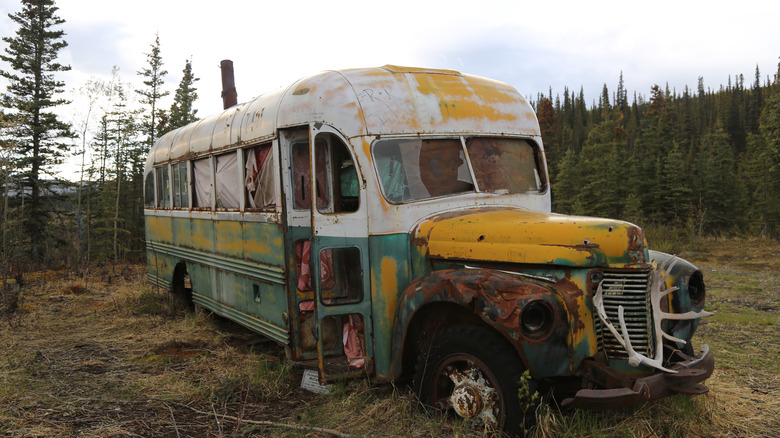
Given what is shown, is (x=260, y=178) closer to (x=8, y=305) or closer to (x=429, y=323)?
(x=429, y=323)

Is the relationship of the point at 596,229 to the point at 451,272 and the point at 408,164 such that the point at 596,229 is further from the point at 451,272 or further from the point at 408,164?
the point at 408,164

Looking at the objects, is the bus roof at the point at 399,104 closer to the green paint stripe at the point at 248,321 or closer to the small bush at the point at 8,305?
the green paint stripe at the point at 248,321

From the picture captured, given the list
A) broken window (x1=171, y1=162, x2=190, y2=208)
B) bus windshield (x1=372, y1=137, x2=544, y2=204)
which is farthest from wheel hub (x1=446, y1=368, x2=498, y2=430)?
broken window (x1=171, y1=162, x2=190, y2=208)

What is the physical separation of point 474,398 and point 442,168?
1808 millimetres

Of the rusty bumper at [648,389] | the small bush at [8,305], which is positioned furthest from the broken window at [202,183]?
the rusty bumper at [648,389]

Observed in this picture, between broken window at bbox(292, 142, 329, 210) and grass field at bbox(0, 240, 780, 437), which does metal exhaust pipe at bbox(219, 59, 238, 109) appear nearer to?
grass field at bbox(0, 240, 780, 437)

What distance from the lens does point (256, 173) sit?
550 cm

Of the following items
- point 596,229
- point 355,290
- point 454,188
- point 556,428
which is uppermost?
point 454,188

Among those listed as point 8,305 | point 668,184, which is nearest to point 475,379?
point 8,305

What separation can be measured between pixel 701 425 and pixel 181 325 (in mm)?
6427

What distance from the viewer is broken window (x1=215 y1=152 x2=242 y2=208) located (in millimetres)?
5953

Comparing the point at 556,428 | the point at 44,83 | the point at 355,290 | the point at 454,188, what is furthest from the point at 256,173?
the point at 44,83

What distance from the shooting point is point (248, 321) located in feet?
19.4

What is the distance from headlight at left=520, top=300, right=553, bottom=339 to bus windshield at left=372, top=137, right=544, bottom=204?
140 cm
